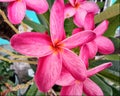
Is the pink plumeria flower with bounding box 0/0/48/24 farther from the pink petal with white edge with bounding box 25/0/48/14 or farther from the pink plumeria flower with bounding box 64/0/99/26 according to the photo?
the pink plumeria flower with bounding box 64/0/99/26

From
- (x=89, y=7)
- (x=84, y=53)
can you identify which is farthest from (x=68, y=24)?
(x=84, y=53)

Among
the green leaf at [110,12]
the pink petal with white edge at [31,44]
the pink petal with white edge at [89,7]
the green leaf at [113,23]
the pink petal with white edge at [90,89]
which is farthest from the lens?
the green leaf at [113,23]

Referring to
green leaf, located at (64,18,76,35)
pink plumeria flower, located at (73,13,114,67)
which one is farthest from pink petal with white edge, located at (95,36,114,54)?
green leaf, located at (64,18,76,35)

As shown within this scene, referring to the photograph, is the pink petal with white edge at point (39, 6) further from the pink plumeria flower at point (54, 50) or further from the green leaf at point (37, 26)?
the green leaf at point (37, 26)

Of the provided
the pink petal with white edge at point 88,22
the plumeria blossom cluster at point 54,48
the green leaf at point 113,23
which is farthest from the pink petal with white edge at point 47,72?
the green leaf at point 113,23

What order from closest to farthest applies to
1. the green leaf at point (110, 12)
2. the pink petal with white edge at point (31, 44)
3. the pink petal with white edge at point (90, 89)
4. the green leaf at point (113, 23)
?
the pink petal with white edge at point (31, 44)
the pink petal with white edge at point (90, 89)
the green leaf at point (110, 12)
the green leaf at point (113, 23)

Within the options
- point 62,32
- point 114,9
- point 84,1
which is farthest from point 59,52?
point 114,9

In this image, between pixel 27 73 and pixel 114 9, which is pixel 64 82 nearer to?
pixel 114 9

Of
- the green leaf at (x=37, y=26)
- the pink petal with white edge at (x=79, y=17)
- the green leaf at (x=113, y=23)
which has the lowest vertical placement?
the green leaf at (x=113, y=23)

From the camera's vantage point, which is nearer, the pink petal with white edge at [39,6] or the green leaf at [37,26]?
the pink petal with white edge at [39,6]
